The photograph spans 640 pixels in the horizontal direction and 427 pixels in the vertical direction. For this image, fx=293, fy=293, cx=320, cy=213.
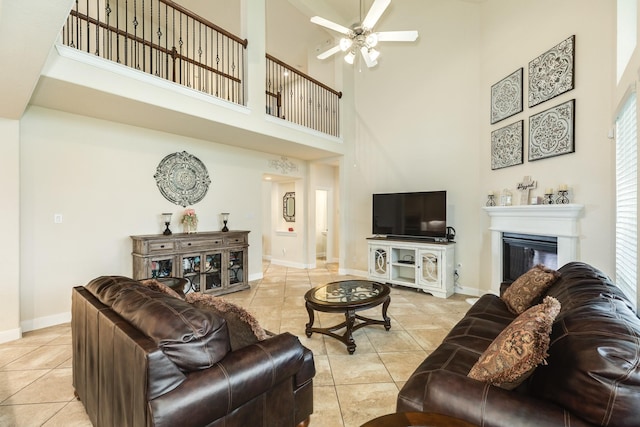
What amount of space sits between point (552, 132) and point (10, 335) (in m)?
6.10

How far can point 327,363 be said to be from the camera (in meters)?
2.50

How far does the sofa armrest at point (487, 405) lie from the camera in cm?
95

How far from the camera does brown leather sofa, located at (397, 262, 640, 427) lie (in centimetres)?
87

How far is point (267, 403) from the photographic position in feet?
4.73

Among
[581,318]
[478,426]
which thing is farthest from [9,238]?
[581,318]

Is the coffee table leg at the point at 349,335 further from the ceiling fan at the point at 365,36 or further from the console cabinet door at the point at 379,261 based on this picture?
the ceiling fan at the point at 365,36

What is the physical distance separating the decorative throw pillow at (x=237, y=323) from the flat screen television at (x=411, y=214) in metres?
3.69

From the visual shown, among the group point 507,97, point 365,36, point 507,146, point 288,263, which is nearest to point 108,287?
point 365,36

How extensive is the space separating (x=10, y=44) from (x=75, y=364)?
2.04m

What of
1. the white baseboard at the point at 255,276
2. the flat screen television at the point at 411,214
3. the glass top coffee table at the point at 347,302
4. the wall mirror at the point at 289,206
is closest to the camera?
the glass top coffee table at the point at 347,302

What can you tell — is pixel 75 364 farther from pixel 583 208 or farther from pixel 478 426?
pixel 583 208

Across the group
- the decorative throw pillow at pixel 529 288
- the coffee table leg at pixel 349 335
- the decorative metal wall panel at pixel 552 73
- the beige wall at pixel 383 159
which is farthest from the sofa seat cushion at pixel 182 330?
the decorative metal wall panel at pixel 552 73

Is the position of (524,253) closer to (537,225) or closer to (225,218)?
(537,225)

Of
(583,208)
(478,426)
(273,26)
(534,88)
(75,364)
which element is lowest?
(75,364)
